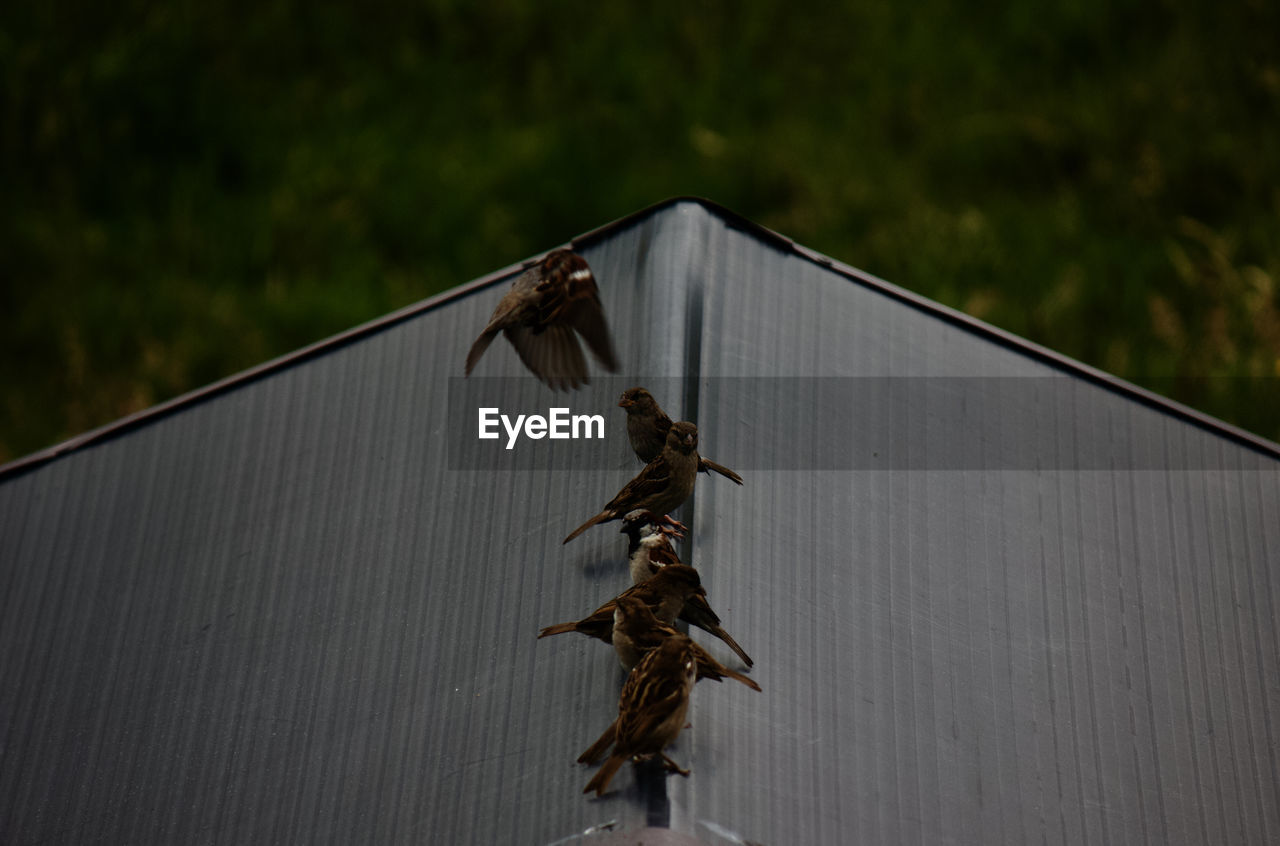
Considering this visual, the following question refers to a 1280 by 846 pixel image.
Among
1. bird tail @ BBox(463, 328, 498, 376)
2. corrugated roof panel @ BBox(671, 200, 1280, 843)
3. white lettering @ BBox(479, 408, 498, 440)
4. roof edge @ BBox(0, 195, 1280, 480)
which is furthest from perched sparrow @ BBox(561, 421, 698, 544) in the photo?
roof edge @ BBox(0, 195, 1280, 480)

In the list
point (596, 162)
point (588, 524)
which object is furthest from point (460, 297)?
point (596, 162)

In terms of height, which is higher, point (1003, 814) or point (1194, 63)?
point (1194, 63)

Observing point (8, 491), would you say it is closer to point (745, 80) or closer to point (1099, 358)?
point (1099, 358)

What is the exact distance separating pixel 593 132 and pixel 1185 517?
6.43 m

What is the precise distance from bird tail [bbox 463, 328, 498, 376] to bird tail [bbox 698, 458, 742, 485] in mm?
643

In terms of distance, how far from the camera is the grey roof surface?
2178 mm

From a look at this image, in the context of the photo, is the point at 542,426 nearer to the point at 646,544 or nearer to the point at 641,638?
the point at 646,544

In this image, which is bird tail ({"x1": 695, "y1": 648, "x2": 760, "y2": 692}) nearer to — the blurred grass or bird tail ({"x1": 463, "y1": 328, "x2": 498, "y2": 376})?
bird tail ({"x1": 463, "y1": 328, "x2": 498, "y2": 376})

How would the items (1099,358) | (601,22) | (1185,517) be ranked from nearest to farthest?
1. (1185,517)
2. (1099,358)
3. (601,22)

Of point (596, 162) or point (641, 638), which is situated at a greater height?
point (596, 162)

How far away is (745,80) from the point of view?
8.97 m

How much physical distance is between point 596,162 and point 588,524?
6.30 m

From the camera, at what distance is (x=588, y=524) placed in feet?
8.00

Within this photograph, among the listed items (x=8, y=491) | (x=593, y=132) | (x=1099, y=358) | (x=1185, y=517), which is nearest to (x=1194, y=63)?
(x=1099, y=358)
